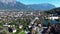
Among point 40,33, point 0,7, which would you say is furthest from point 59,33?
point 0,7

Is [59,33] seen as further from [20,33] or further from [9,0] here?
[9,0]

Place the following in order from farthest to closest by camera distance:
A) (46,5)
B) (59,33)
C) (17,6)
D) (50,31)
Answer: (46,5), (17,6), (50,31), (59,33)

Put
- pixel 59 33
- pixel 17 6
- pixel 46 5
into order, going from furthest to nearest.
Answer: pixel 46 5 → pixel 17 6 → pixel 59 33

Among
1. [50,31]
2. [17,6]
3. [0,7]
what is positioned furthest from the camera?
[17,6]

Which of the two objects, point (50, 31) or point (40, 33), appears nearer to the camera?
point (50, 31)

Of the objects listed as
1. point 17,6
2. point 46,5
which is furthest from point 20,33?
point 46,5

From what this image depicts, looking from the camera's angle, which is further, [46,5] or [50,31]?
[46,5]

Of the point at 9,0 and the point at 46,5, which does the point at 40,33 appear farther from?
the point at 46,5

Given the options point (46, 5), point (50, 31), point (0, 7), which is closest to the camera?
point (50, 31)

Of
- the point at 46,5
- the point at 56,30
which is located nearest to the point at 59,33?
A: the point at 56,30
